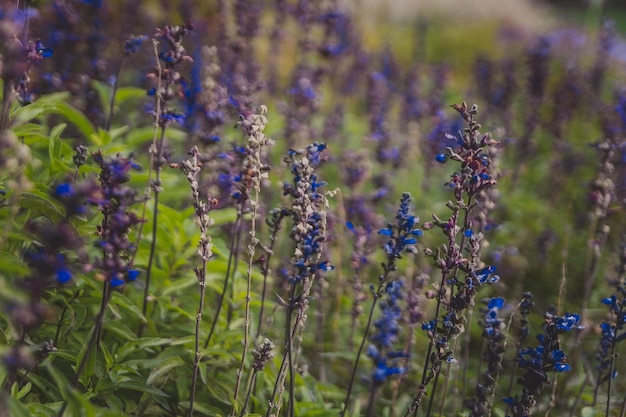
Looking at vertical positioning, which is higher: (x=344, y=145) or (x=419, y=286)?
(x=344, y=145)

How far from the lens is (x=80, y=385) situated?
10.2 ft

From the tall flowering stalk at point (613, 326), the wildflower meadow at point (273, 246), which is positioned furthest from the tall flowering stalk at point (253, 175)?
the tall flowering stalk at point (613, 326)

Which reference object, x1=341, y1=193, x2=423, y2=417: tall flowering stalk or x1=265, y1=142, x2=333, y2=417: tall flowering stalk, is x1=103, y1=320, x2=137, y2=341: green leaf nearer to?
x1=265, y1=142, x2=333, y2=417: tall flowering stalk

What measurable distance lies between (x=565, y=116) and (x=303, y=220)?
580cm

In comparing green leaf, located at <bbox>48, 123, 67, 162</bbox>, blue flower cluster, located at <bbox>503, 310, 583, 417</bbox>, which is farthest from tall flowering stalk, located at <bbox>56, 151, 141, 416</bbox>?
blue flower cluster, located at <bbox>503, 310, 583, 417</bbox>

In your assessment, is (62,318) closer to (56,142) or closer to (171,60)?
(56,142)

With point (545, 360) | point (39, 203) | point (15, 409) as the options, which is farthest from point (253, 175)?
point (545, 360)

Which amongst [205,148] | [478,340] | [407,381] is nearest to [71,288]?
[205,148]

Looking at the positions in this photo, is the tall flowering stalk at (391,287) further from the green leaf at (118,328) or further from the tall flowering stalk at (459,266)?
the green leaf at (118,328)

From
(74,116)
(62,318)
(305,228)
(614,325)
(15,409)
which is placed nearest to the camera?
(15,409)

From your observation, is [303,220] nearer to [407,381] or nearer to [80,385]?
[80,385]

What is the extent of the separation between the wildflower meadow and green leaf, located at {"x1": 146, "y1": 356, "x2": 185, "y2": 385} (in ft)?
0.13

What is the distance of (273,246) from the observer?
4320mm

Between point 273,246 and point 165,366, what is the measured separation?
1.41 m
